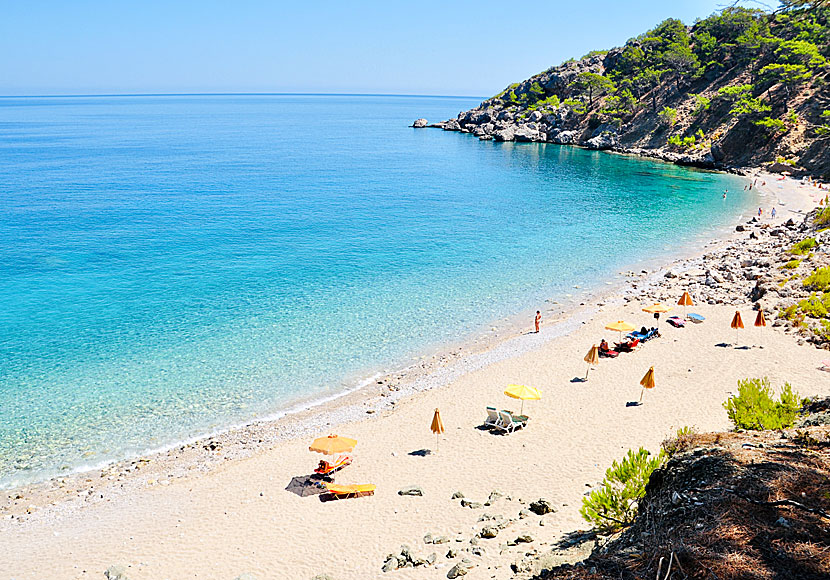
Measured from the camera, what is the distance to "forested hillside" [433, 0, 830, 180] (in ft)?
254

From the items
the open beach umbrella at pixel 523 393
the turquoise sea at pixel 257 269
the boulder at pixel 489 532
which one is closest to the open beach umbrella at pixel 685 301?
the turquoise sea at pixel 257 269

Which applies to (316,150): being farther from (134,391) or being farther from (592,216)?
(134,391)

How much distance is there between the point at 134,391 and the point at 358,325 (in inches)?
439

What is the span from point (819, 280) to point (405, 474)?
24.5 m

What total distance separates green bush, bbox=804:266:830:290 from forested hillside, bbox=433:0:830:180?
3412 centimetres

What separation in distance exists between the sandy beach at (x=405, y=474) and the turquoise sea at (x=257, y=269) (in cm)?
202

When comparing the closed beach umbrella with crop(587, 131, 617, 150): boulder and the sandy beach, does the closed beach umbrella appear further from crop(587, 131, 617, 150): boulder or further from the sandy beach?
crop(587, 131, 617, 150): boulder

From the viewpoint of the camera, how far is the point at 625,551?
25.6 ft

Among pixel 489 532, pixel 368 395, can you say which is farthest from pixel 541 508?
pixel 368 395

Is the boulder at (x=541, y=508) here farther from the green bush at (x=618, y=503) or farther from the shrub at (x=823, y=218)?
the shrub at (x=823, y=218)

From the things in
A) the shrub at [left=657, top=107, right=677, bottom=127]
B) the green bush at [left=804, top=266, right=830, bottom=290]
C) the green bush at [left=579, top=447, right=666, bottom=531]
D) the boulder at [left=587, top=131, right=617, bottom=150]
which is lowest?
the green bush at [left=579, top=447, right=666, bottom=531]

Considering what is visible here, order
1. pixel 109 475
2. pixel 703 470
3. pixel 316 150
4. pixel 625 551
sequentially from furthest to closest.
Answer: pixel 316 150 < pixel 109 475 < pixel 703 470 < pixel 625 551

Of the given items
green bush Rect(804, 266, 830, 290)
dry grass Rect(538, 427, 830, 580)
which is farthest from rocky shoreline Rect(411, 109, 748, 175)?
dry grass Rect(538, 427, 830, 580)

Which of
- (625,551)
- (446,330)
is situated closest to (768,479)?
(625,551)
